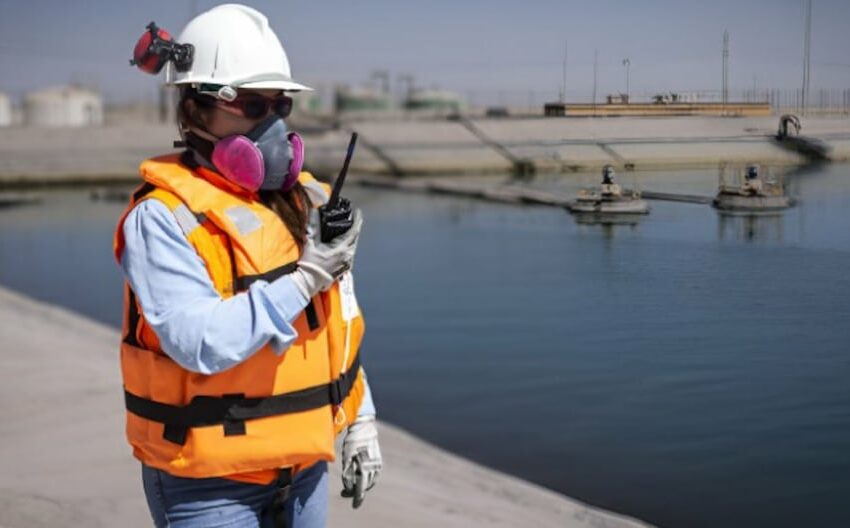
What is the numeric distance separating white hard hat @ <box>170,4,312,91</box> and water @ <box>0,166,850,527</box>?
6.09ft

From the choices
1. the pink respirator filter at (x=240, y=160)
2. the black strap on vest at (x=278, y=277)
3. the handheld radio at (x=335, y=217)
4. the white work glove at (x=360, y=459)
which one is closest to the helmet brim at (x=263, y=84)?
the pink respirator filter at (x=240, y=160)

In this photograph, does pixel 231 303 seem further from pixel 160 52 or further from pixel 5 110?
pixel 5 110

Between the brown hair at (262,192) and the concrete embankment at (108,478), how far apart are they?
7.37ft

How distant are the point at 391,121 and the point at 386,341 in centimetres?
2274

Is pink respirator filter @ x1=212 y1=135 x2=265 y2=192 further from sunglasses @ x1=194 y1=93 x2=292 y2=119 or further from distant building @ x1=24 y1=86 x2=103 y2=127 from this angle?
distant building @ x1=24 y1=86 x2=103 y2=127

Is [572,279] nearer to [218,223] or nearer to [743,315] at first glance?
[743,315]

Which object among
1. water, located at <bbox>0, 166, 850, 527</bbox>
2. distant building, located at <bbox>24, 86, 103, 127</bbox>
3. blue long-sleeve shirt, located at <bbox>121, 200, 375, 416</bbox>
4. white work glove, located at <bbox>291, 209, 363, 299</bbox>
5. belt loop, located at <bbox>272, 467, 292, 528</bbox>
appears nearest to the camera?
blue long-sleeve shirt, located at <bbox>121, 200, 375, 416</bbox>

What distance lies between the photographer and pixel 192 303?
220 centimetres

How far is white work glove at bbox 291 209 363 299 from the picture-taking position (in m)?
2.31

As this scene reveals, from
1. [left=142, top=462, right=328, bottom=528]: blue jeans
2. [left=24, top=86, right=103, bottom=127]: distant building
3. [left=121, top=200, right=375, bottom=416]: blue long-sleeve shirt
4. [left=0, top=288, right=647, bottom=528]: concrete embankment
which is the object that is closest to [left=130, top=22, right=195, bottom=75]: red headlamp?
[left=121, top=200, right=375, bottom=416]: blue long-sleeve shirt

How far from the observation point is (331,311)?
2.51 metres

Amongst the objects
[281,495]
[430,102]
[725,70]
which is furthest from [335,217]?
[430,102]

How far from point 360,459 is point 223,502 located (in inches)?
16.2

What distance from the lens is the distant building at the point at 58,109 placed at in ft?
167
